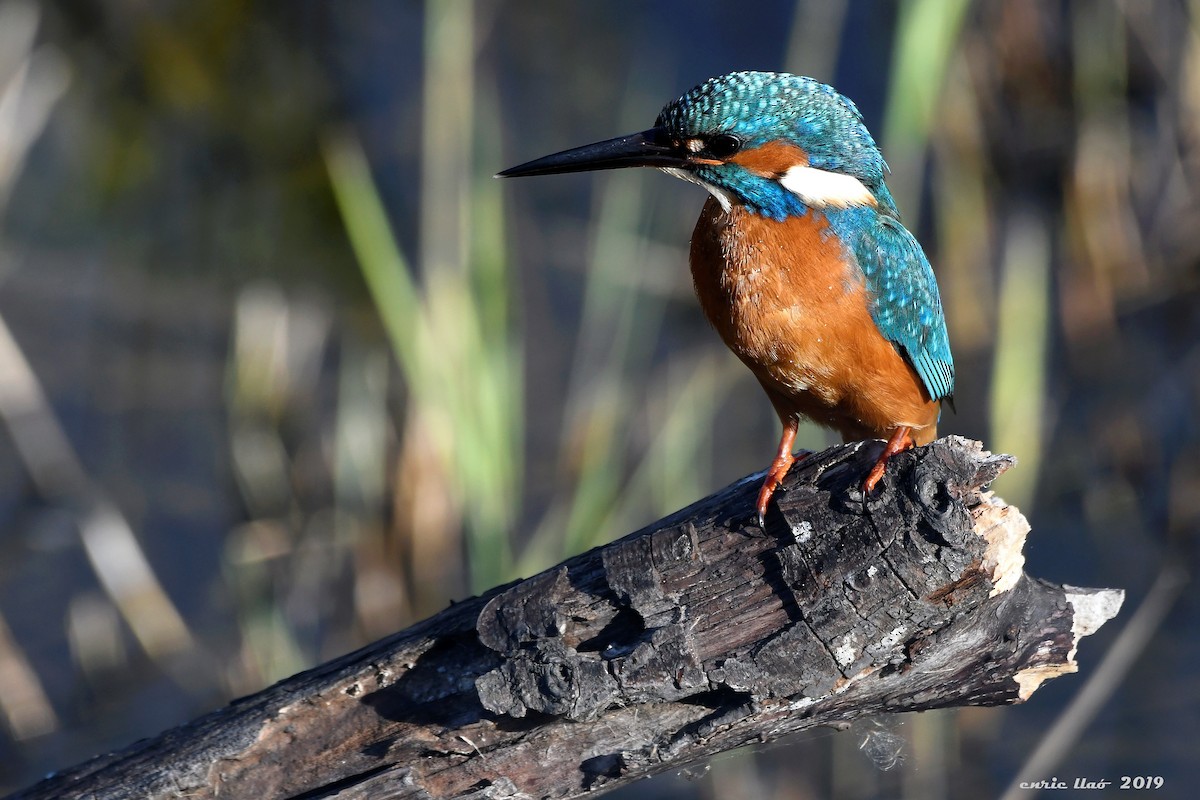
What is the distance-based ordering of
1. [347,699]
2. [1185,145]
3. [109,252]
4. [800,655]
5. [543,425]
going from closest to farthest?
[800,655] → [347,699] → [1185,145] → [543,425] → [109,252]

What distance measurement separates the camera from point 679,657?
2.12 m

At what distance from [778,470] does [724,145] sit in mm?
769

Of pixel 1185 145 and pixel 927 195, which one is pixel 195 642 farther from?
pixel 1185 145

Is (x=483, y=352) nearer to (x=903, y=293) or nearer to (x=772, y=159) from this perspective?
(x=772, y=159)

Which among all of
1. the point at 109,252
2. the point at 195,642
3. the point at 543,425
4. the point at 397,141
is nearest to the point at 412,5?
the point at 397,141

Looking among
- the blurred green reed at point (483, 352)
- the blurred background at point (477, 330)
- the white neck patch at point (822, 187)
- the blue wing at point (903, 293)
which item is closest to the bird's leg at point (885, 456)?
the blue wing at point (903, 293)

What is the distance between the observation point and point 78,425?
5.71 meters

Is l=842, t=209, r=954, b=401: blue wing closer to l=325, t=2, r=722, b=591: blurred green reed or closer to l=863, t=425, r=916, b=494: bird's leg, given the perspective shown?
l=863, t=425, r=916, b=494: bird's leg

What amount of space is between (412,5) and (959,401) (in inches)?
146

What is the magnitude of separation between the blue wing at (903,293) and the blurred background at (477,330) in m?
0.90

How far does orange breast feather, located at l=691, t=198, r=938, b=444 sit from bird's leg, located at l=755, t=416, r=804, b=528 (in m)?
0.08

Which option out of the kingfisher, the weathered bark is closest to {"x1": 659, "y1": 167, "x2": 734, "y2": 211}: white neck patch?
the kingfisher

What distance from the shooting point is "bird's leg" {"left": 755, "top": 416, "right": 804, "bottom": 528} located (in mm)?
2273

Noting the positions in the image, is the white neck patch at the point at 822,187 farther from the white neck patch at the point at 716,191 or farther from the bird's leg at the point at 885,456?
the bird's leg at the point at 885,456
